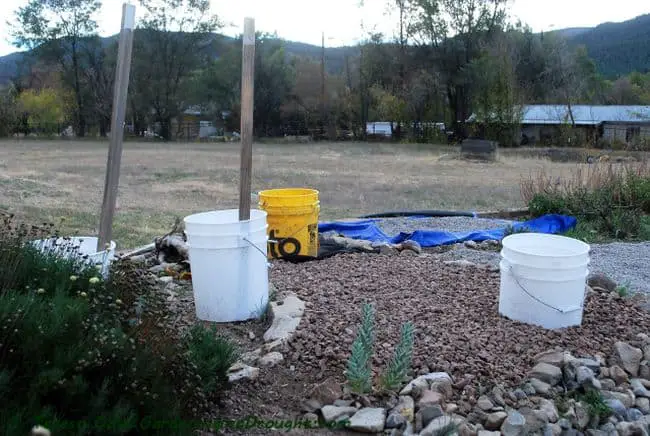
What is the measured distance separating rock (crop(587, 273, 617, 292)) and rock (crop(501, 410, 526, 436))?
217 cm

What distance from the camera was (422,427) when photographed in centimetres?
271

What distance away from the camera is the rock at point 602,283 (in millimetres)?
4691

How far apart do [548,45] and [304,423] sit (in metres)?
44.9

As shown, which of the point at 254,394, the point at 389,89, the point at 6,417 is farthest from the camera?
the point at 389,89

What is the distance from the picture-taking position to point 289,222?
18.2ft

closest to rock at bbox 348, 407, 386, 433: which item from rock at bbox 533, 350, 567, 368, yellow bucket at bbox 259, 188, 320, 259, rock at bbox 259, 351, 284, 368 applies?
rock at bbox 259, 351, 284, 368

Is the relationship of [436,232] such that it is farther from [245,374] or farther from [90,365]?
[90,365]

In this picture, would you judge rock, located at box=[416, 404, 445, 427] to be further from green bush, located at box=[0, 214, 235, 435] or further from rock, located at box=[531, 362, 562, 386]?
green bush, located at box=[0, 214, 235, 435]

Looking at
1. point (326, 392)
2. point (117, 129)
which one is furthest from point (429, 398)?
point (117, 129)

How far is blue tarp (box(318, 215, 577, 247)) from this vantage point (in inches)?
277

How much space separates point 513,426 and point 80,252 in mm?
2319

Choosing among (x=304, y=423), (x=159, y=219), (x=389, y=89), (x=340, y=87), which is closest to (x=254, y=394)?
(x=304, y=423)

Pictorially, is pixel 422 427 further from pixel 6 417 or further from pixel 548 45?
pixel 548 45

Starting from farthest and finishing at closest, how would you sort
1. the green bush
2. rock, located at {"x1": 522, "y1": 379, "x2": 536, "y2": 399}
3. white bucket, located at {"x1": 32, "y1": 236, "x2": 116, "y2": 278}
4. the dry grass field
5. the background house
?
the background house → the dry grass field → white bucket, located at {"x1": 32, "y1": 236, "x2": 116, "y2": 278} → rock, located at {"x1": 522, "y1": 379, "x2": 536, "y2": 399} → the green bush
